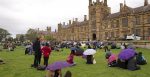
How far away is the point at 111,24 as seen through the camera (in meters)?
74.1

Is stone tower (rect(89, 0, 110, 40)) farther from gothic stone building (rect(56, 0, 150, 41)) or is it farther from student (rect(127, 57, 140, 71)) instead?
student (rect(127, 57, 140, 71))

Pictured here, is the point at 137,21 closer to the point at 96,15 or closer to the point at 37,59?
the point at 96,15

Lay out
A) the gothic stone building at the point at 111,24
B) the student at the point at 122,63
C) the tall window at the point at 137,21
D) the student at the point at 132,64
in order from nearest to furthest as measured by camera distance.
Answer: the student at the point at 132,64
the student at the point at 122,63
the gothic stone building at the point at 111,24
the tall window at the point at 137,21

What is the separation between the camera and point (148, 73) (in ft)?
51.3

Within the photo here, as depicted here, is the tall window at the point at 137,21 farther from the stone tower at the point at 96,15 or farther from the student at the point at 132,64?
the student at the point at 132,64

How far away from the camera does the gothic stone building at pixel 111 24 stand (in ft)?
205

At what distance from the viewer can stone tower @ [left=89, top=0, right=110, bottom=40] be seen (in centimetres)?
8031

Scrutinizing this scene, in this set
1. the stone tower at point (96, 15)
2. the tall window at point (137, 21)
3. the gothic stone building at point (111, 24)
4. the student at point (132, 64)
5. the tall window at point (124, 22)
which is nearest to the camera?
the student at point (132, 64)

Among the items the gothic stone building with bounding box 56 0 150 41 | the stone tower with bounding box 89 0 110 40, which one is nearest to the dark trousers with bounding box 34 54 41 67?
the gothic stone building with bounding box 56 0 150 41

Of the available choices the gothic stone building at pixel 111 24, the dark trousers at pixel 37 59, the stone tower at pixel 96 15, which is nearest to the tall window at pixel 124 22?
the gothic stone building at pixel 111 24

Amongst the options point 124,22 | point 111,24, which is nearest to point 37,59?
point 124,22

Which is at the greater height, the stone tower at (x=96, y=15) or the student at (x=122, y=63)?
the stone tower at (x=96, y=15)

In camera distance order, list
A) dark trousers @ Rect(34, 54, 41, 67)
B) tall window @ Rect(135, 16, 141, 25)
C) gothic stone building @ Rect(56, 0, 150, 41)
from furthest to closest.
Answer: tall window @ Rect(135, 16, 141, 25) → gothic stone building @ Rect(56, 0, 150, 41) → dark trousers @ Rect(34, 54, 41, 67)

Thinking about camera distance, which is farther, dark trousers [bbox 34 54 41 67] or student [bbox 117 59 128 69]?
dark trousers [bbox 34 54 41 67]
